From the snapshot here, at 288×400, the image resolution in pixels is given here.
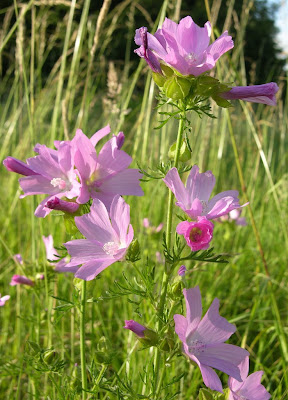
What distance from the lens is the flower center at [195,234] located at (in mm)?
472

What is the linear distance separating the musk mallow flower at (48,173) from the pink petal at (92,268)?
0.10 m

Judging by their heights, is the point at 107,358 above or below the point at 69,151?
below

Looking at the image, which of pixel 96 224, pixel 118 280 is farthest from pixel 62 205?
pixel 118 280

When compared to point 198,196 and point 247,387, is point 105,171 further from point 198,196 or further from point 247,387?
point 247,387

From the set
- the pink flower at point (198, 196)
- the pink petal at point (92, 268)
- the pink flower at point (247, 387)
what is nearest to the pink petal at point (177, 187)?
the pink flower at point (198, 196)

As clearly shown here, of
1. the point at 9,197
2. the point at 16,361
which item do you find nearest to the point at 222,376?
the point at 16,361

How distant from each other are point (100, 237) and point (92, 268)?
0.17 feet

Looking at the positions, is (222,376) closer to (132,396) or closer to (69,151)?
(132,396)

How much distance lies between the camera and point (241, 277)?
1.46 meters

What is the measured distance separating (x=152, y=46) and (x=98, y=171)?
6.4 inches

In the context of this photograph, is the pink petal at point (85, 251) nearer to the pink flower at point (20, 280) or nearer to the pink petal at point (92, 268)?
the pink petal at point (92, 268)

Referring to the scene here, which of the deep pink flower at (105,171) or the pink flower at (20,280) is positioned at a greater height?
the deep pink flower at (105,171)

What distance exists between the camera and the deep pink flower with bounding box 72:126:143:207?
0.56 metres

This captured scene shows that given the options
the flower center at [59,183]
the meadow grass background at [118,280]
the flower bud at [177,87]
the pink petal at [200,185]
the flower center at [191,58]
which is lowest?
the meadow grass background at [118,280]
